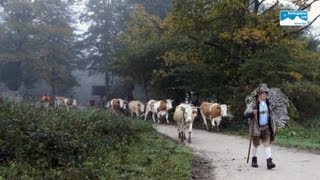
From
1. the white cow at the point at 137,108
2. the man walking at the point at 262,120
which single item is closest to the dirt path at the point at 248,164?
the man walking at the point at 262,120

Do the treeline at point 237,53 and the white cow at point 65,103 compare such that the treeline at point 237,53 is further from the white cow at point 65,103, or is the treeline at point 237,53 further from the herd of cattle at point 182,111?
the white cow at point 65,103

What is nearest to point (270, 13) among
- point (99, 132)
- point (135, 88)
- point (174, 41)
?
point (174, 41)

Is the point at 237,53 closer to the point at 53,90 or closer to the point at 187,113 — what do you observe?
the point at 187,113

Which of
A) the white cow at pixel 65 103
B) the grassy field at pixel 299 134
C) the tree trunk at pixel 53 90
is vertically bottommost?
the grassy field at pixel 299 134

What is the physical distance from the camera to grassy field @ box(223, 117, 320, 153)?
55.6 ft

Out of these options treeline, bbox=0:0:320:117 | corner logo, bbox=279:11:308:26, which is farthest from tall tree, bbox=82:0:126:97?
corner logo, bbox=279:11:308:26

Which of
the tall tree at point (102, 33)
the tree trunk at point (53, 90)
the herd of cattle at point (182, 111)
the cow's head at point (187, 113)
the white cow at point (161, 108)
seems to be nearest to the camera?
the cow's head at point (187, 113)

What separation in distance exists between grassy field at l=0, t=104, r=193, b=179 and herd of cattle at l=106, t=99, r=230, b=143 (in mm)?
5451

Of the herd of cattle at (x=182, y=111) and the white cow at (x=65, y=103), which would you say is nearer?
the white cow at (x=65, y=103)

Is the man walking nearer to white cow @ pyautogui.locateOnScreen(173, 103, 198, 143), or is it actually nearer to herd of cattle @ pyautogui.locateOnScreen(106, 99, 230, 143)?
herd of cattle @ pyautogui.locateOnScreen(106, 99, 230, 143)

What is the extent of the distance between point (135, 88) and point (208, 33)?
22.1 m

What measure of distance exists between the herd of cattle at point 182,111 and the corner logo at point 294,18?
5.10 m

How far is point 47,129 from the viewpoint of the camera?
33.2 ft

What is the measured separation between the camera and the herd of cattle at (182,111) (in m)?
18.8
